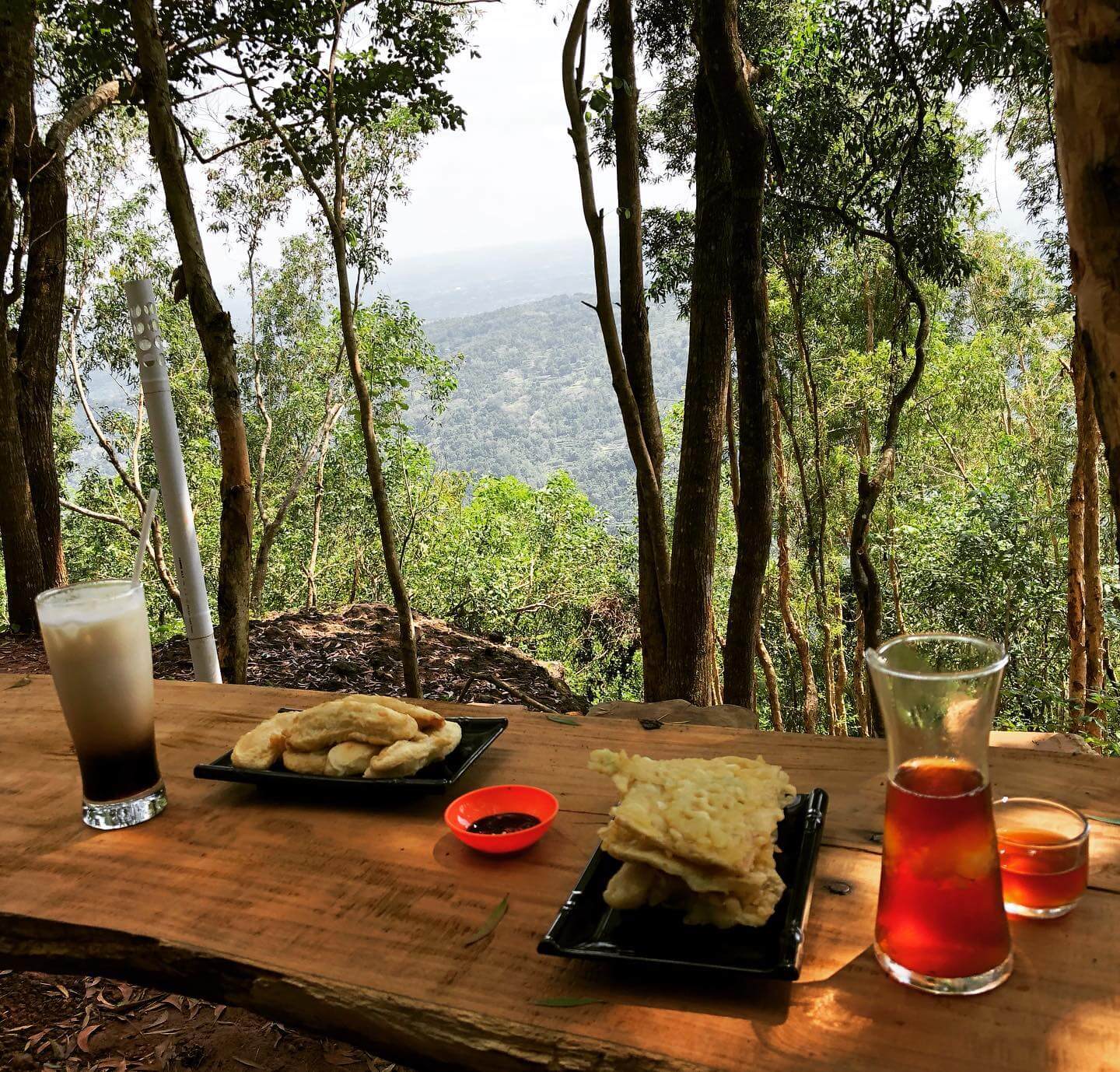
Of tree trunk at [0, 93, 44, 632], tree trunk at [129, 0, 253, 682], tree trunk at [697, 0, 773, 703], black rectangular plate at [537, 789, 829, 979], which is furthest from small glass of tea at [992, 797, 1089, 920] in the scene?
tree trunk at [0, 93, 44, 632]

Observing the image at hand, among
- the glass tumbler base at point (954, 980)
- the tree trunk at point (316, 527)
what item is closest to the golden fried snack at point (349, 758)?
the glass tumbler base at point (954, 980)

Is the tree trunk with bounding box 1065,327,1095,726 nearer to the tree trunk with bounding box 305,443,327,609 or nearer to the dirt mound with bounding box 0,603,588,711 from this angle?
the dirt mound with bounding box 0,603,588,711

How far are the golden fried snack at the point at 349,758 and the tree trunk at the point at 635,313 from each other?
7.65 ft

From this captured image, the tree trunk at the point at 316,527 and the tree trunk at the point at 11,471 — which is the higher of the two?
the tree trunk at the point at 11,471

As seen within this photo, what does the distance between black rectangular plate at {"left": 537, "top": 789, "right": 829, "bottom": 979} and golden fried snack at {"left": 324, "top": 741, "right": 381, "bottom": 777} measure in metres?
0.38

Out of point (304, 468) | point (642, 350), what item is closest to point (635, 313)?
point (642, 350)

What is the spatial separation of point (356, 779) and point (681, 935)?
503 mm

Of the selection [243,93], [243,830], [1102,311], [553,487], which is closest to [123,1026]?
[243,830]

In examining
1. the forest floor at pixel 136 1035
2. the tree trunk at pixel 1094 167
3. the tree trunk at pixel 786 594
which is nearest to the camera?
the tree trunk at pixel 1094 167

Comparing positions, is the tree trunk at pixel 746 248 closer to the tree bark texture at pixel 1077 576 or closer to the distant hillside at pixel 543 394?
the tree bark texture at pixel 1077 576

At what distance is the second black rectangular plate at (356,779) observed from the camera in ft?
3.73

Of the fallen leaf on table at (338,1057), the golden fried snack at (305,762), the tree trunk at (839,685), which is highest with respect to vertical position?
the golden fried snack at (305,762)

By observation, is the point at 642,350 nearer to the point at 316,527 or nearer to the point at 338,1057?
the point at 338,1057

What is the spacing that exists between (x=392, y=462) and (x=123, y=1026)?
10.3m
